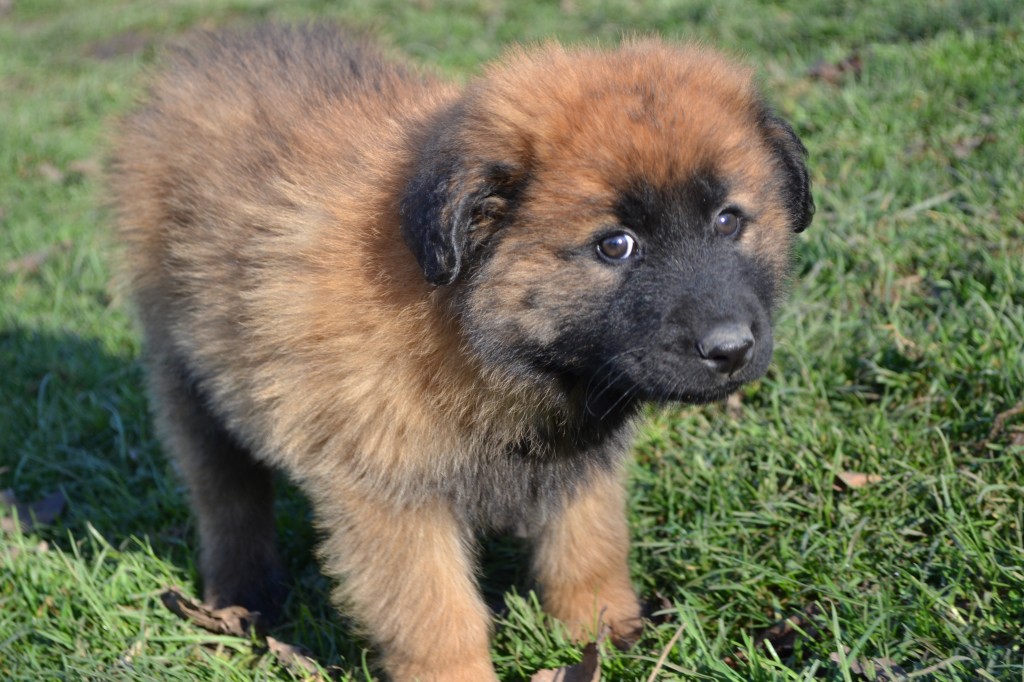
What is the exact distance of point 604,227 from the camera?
2.21 metres

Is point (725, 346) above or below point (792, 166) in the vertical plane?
below

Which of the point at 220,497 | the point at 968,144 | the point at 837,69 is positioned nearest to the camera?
the point at 220,497

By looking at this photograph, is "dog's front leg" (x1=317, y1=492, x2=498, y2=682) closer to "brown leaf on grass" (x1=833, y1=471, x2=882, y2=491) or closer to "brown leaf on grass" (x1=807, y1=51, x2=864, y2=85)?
"brown leaf on grass" (x1=833, y1=471, x2=882, y2=491)

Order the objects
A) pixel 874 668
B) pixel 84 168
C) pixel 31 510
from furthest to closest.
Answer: pixel 84 168, pixel 31 510, pixel 874 668

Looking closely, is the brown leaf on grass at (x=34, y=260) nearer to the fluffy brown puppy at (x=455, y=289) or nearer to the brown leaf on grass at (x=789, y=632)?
the fluffy brown puppy at (x=455, y=289)

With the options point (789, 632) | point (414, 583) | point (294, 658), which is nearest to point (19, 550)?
point (294, 658)

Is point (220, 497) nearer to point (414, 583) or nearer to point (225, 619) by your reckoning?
point (225, 619)

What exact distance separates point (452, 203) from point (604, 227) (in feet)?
1.08

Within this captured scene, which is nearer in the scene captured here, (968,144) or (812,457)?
(812,457)

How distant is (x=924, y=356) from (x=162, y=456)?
2749 mm

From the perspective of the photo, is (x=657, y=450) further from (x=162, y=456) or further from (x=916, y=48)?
(x=916, y=48)

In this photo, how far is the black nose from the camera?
2164mm

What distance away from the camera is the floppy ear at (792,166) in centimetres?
252

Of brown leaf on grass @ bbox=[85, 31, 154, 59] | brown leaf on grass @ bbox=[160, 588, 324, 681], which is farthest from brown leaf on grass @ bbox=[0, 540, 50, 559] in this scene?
brown leaf on grass @ bbox=[85, 31, 154, 59]
